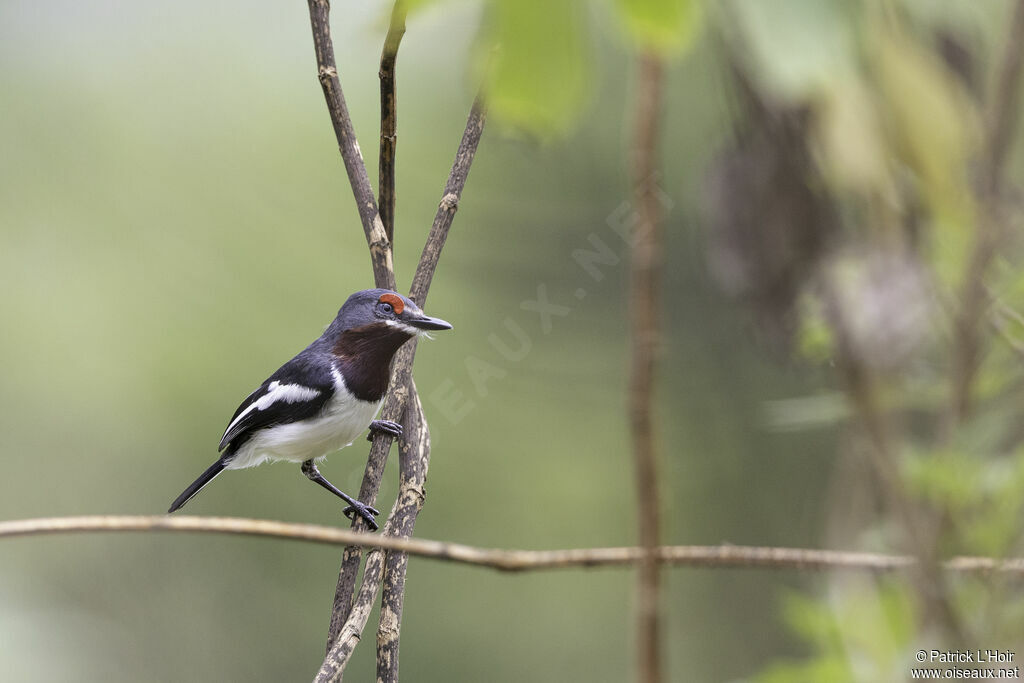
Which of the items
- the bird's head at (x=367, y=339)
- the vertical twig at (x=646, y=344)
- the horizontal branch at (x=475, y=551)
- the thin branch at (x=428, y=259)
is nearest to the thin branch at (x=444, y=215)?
the thin branch at (x=428, y=259)

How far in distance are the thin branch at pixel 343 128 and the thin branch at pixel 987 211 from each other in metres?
0.86

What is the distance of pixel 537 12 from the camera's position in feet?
1.26

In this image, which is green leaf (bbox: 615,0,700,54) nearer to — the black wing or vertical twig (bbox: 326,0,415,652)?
vertical twig (bbox: 326,0,415,652)

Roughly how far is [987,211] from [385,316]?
120 cm

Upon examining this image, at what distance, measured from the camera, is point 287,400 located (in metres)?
1.71

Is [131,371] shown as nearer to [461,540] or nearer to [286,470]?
[286,470]

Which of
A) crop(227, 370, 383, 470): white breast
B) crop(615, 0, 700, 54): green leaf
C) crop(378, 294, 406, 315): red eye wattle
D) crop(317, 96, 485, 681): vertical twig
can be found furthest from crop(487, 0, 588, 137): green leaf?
crop(227, 370, 383, 470): white breast

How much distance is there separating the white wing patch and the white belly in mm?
46

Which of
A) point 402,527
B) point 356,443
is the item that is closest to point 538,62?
point 402,527

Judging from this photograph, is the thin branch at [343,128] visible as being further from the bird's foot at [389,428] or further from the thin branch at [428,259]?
the bird's foot at [389,428]

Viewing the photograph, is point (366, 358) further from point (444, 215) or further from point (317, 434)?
point (444, 215)

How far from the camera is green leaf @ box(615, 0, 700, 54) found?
358 mm

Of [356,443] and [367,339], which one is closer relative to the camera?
[367,339]

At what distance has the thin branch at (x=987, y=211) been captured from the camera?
1.13 ft
